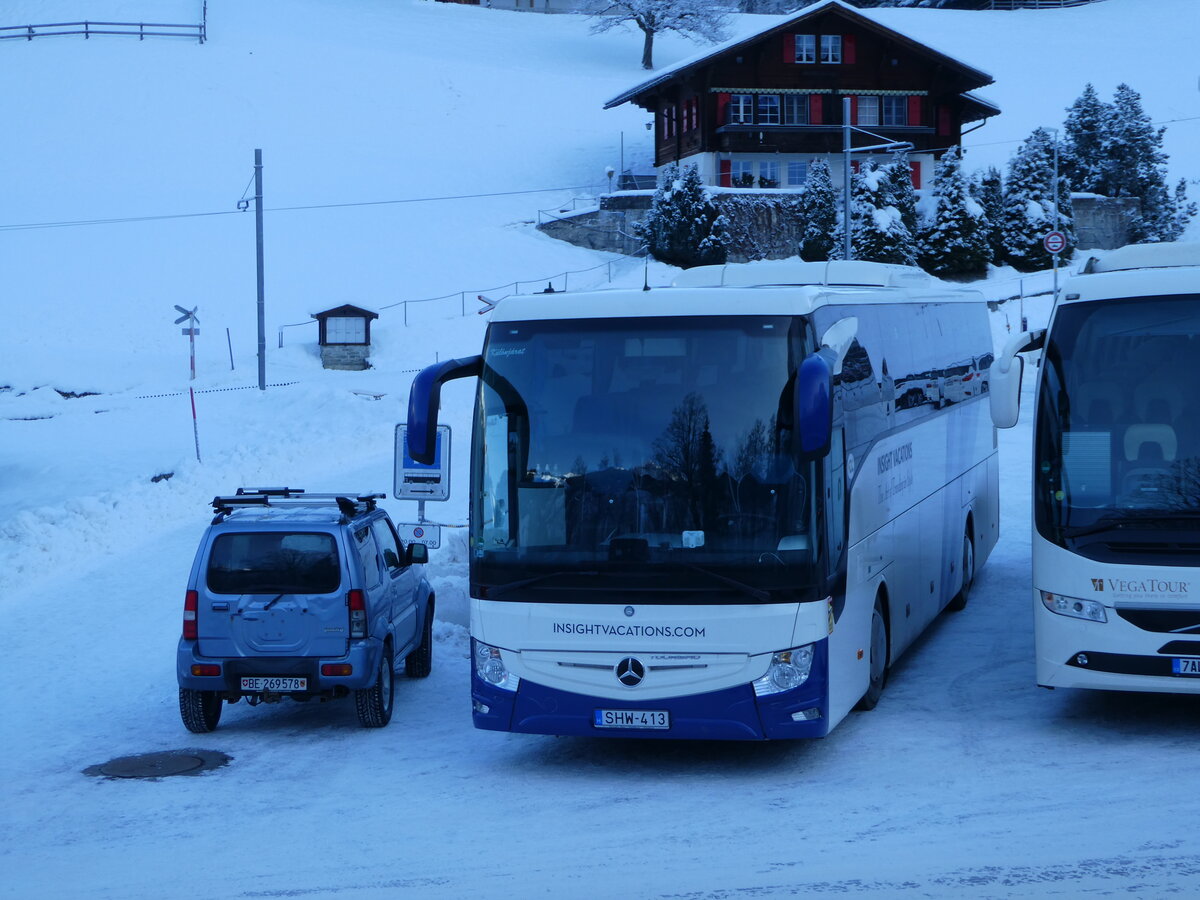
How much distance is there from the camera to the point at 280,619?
11508 mm

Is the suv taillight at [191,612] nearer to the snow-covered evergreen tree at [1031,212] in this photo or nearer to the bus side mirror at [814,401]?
the bus side mirror at [814,401]

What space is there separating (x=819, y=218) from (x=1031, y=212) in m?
7.39

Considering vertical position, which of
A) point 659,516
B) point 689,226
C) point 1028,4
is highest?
point 1028,4

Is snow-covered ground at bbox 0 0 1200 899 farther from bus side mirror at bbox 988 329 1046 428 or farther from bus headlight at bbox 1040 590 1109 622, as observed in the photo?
bus side mirror at bbox 988 329 1046 428

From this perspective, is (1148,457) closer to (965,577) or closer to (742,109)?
(965,577)

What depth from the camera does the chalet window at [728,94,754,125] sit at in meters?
59.5

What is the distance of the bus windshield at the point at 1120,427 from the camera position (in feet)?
32.7

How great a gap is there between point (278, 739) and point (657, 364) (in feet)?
14.7

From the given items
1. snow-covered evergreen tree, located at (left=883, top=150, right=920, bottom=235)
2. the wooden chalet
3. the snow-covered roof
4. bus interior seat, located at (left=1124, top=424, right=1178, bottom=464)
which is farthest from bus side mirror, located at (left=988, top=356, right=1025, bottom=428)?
the snow-covered roof

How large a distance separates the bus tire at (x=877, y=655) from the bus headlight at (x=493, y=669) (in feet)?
9.32

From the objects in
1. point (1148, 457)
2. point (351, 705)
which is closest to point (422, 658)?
point (351, 705)

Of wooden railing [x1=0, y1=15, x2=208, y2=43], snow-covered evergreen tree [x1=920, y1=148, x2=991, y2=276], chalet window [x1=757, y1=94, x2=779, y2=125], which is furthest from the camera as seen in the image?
wooden railing [x1=0, y1=15, x2=208, y2=43]

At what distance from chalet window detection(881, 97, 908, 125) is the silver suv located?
52.7 m

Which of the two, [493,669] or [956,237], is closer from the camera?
[493,669]
